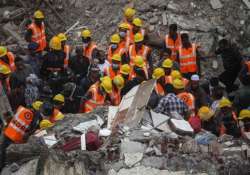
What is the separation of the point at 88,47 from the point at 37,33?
162 cm

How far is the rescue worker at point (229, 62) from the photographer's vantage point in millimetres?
23703

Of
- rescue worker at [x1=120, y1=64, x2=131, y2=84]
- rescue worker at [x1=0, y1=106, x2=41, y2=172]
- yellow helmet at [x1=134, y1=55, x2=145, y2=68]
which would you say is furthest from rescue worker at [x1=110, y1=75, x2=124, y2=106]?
rescue worker at [x1=0, y1=106, x2=41, y2=172]

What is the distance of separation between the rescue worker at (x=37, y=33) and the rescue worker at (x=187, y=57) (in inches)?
148

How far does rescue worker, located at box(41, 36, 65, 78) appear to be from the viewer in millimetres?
23188

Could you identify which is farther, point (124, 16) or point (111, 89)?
point (124, 16)

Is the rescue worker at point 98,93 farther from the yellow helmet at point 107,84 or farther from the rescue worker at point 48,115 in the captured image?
the rescue worker at point 48,115

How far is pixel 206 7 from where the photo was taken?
25891 mm

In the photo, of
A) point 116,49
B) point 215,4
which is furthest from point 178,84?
point 215,4

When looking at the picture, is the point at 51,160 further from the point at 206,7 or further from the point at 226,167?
the point at 206,7

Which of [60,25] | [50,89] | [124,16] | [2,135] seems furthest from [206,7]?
[2,135]

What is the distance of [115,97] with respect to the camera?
21.5 m

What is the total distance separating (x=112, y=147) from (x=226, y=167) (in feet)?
7.58

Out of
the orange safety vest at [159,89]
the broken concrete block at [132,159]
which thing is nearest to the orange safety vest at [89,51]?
the orange safety vest at [159,89]

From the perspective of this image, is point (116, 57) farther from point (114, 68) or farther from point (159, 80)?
point (159, 80)
